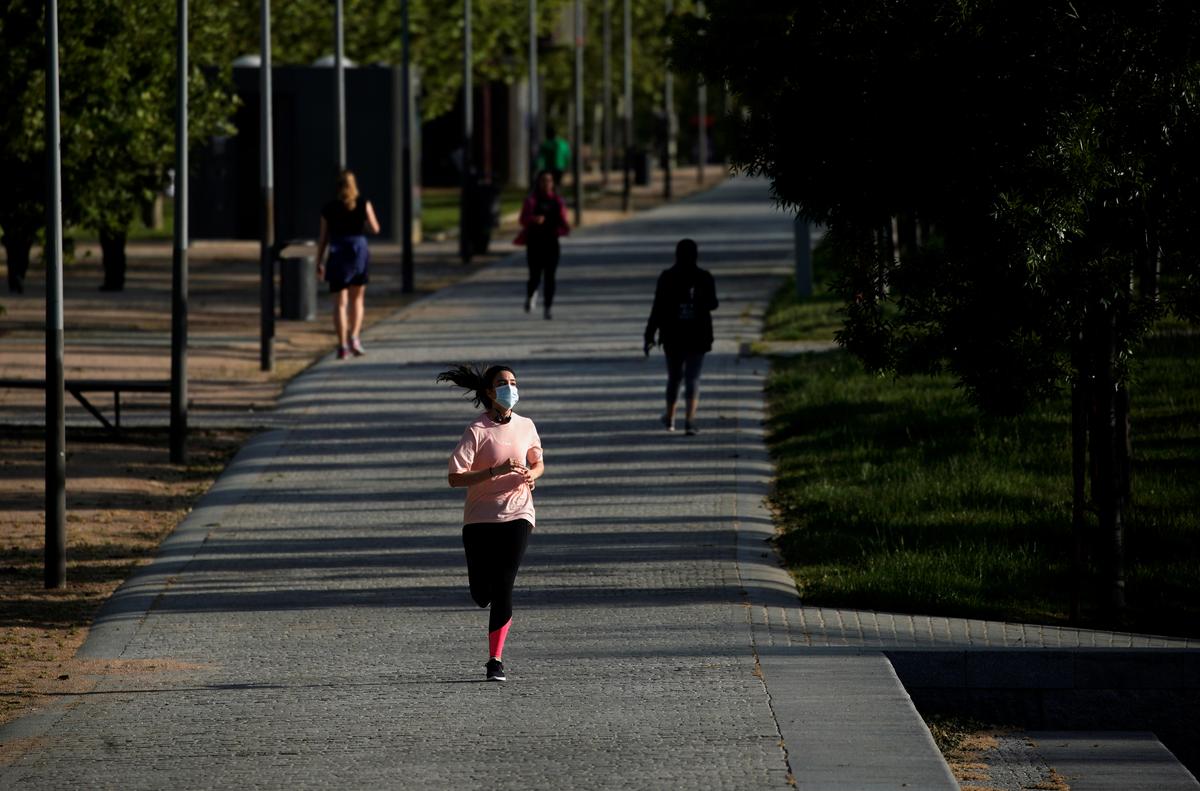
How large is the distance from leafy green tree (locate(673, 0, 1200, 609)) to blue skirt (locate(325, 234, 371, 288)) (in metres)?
9.74

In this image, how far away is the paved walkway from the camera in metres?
8.30

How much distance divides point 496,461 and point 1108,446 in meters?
3.90

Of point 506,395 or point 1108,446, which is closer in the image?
point 506,395

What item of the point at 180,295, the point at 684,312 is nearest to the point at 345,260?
the point at 180,295

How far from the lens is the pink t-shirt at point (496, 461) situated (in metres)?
9.63

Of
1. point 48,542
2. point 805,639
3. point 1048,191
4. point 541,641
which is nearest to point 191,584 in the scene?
point 48,542

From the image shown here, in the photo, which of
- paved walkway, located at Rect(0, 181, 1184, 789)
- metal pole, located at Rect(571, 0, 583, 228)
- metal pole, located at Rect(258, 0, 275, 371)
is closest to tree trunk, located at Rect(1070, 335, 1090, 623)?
paved walkway, located at Rect(0, 181, 1184, 789)

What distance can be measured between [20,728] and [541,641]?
2.69 m

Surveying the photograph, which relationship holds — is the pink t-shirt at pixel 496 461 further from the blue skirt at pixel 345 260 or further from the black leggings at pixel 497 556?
the blue skirt at pixel 345 260

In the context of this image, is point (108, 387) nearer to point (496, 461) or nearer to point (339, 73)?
point (496, 461)

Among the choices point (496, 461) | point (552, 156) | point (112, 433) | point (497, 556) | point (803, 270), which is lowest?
point (112, 433)

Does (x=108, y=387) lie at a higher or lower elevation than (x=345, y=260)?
lower

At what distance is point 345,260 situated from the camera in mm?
21312

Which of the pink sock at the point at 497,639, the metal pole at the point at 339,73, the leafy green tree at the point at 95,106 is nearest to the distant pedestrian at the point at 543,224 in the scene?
the metal pole at the point at 339,73
